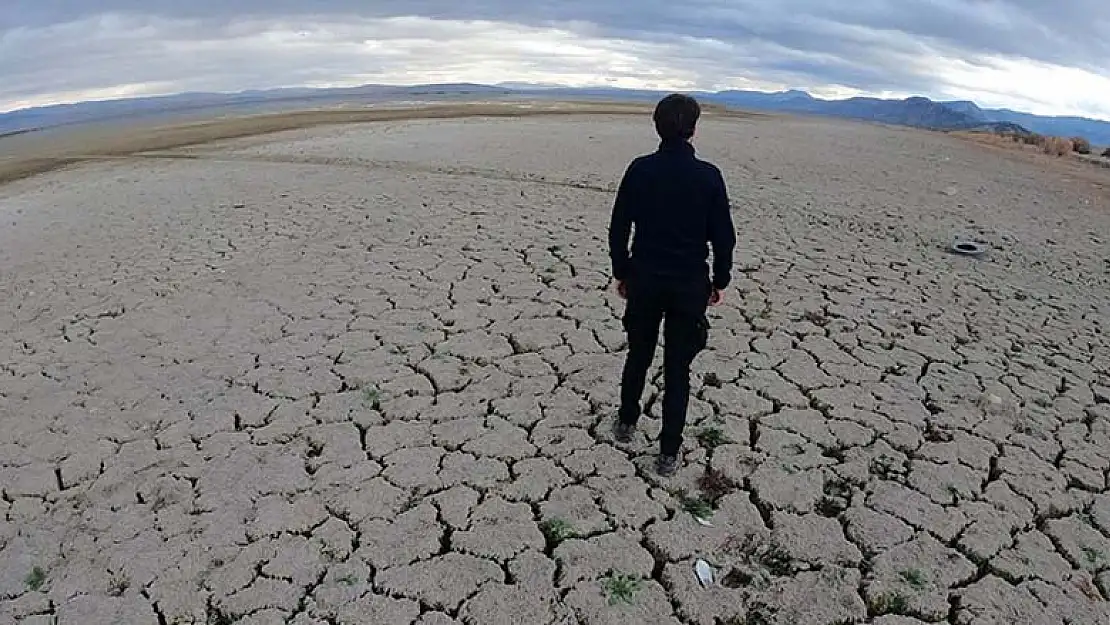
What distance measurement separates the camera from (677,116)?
278 centimetres

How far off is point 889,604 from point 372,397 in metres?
2.57

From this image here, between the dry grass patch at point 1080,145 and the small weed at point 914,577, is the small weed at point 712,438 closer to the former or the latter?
the small weed at point 914,577

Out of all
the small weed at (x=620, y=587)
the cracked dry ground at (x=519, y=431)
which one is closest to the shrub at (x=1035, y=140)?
the cracked dry ground at (x=519, y=431)

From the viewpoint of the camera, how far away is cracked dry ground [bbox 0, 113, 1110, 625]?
278cm

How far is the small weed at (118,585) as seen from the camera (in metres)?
2.78

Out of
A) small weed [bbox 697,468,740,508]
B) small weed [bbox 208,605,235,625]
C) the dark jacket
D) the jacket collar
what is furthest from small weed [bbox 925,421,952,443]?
small weed [bbox 208,605,235,625]

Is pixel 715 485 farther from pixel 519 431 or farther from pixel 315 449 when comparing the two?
pixel 315 449

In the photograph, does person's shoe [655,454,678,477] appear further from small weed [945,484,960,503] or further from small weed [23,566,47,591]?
small weed [23,566,47,591]

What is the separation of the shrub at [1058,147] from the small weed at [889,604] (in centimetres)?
1682

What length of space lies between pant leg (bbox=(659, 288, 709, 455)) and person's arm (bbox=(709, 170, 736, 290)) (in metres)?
0.10

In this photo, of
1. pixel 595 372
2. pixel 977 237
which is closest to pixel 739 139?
pixel 977 237

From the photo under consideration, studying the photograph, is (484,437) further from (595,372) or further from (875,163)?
(875,163)

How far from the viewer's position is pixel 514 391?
4.12m

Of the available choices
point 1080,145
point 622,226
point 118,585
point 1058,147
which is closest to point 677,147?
point 622,226
